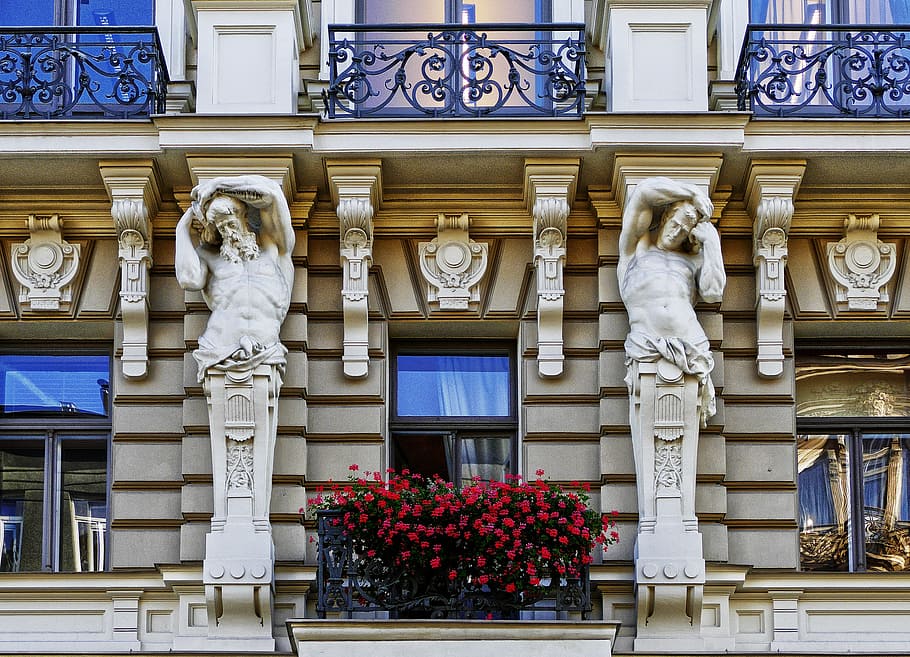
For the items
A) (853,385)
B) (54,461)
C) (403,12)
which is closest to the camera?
(54,461)

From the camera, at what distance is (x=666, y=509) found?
13523 mm

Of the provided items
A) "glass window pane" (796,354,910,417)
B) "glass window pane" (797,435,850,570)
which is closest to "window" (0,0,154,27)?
"glass window pane" (796,354,910,417)

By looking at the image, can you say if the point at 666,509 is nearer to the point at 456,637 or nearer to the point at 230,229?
the point at 456,637

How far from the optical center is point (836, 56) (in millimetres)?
14797

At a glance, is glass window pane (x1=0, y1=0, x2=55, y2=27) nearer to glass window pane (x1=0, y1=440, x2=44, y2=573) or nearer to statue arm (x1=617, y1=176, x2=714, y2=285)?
glass window pane (x1=0, y1=440, x2=44, y2=573)

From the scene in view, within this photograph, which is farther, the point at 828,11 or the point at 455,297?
the point at 828,11

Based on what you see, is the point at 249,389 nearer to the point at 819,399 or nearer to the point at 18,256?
the point at 18,256

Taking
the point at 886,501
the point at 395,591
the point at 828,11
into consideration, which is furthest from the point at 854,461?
the point at 395,591

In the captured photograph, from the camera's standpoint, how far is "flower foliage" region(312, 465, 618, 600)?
13086mm

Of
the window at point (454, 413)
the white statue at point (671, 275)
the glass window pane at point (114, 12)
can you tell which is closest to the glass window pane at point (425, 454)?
the window at point (454, 413)

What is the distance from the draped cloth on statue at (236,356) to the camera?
13.7 meters

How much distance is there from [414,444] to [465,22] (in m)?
3.49

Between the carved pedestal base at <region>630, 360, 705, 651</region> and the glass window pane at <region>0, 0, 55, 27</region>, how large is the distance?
5.61 meters

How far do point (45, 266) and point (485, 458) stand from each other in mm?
3595
